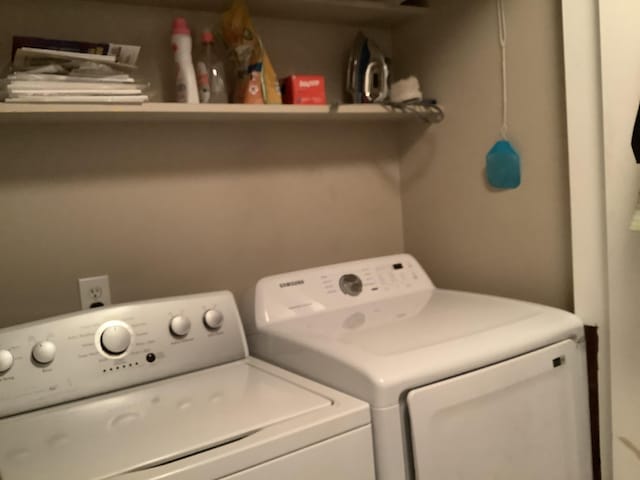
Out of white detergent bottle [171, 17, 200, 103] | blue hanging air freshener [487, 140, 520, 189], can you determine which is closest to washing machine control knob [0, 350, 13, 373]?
white detergent bottle [171, 17, 200, 103]

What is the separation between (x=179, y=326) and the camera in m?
1.38

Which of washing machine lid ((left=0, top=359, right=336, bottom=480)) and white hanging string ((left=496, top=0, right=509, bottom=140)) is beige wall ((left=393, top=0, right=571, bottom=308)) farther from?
washing machine lid ((left=0, top=359, right=336, bottom=480))

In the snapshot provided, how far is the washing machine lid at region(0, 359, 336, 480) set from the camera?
0.93 m

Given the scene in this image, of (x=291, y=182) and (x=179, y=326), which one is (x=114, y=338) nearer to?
(x=179, y=326)

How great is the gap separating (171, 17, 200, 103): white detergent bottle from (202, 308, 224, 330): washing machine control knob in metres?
0.54

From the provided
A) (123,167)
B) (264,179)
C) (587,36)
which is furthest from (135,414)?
(587,36)

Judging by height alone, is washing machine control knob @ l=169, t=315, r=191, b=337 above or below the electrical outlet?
below

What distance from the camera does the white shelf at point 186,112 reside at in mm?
1251

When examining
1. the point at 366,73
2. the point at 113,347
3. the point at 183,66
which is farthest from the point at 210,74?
the point at 113,347

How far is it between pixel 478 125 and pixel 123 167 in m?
1.02

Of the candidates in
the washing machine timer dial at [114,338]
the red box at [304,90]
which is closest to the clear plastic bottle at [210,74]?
the red box at [304,90]

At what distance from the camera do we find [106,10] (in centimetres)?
150

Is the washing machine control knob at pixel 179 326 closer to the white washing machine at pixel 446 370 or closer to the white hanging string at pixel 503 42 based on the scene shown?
the white washing machine at pixel 446 370

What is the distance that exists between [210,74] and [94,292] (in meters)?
0.67
